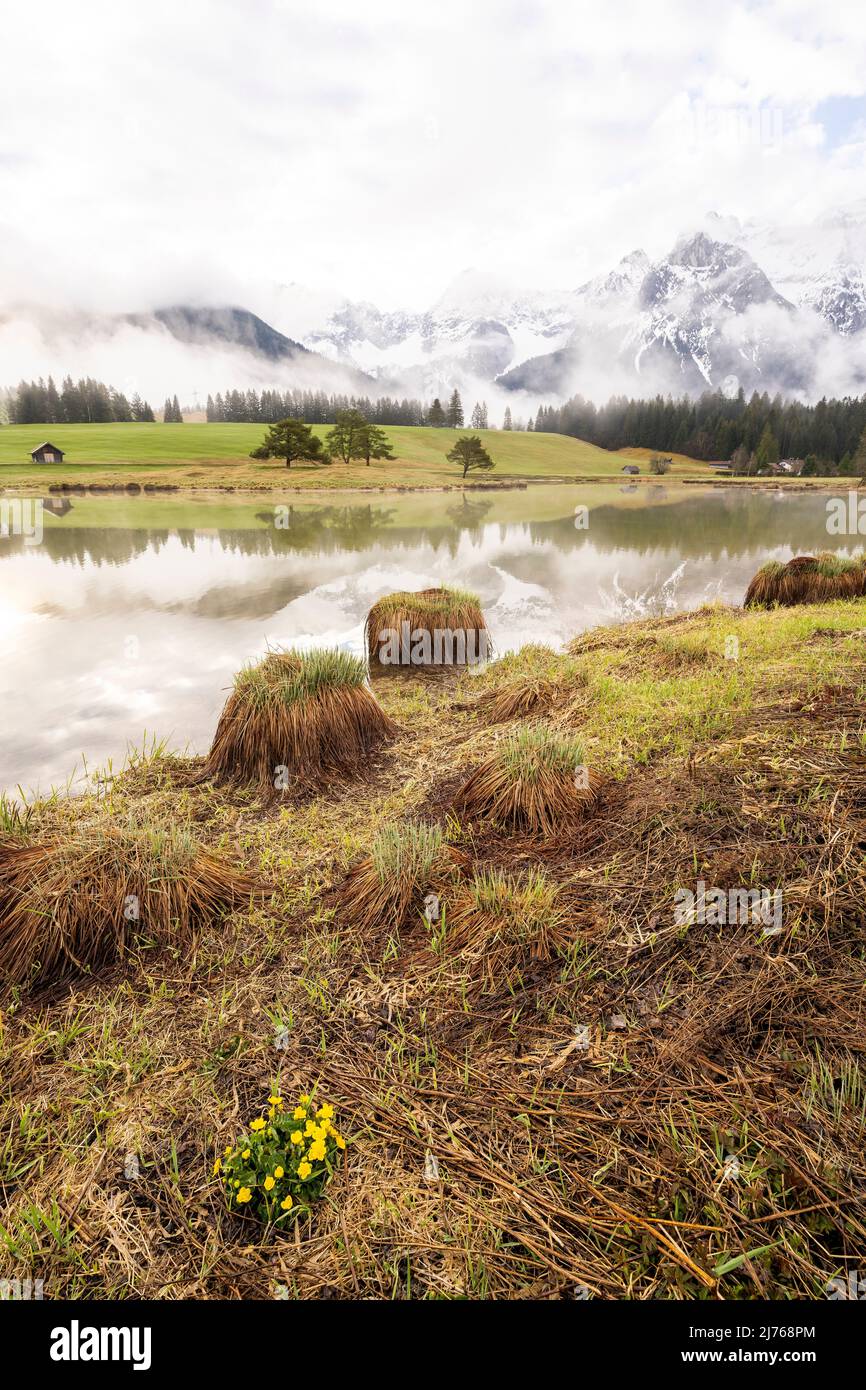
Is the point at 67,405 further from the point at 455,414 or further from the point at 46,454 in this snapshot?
the point at 455,414

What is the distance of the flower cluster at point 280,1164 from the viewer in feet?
6.72

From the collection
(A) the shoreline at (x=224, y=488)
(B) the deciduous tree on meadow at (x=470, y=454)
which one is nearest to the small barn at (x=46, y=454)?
(A) the shoreline at (x=224, y=488)

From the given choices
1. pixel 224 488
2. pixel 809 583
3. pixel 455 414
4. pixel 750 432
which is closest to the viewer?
pixel 809 583

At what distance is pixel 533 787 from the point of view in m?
4.31

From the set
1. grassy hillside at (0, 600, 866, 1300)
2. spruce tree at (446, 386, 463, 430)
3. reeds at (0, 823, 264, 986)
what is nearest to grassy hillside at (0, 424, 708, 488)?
spruce tree at (446, 386, 463, 430)

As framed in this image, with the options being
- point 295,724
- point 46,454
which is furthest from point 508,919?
point 46,454

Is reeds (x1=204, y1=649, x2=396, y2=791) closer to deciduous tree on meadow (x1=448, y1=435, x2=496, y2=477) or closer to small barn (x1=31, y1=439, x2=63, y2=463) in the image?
deciduous tree on meadow (x1=448, y1=435, x2=496, y2=477)

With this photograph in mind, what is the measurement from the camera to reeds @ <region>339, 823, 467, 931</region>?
3.48 meters

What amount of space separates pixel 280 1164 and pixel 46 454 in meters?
88.1

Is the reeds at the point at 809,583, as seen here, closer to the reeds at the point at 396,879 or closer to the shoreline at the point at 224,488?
the reeds at the point at 396,879

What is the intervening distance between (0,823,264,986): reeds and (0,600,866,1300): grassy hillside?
0.15m

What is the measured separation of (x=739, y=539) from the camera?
26391 mm

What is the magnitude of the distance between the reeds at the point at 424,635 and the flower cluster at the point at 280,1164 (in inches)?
288
